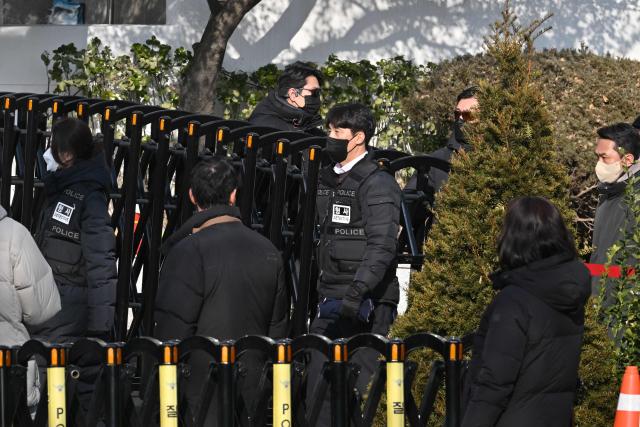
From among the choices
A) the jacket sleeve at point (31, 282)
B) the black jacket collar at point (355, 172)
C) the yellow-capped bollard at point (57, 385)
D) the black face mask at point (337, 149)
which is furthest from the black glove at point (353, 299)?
the yellow-capped bollard at point (57, 385)

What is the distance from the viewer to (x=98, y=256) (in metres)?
7.37

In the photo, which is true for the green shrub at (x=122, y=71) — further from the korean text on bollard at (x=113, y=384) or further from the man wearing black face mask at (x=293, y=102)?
the korean text on bollard at (x=113, y=384)

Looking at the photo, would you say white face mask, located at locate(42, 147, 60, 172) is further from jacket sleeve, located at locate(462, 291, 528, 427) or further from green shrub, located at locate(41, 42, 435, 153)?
green shrub, located at locate(41, 42, 435, 153)

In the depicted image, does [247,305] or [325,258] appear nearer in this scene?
[247,305]

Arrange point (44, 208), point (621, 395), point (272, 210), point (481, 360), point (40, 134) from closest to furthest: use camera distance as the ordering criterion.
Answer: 1. point (481, 360)
2. point (621, 395)
3. point (44, 208)
4. point (272, 210)
5. point (40, 134)

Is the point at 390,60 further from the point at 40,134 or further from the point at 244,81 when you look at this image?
the point at 40,134

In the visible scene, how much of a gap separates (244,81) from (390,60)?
168cm

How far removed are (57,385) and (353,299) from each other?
2.04 metres

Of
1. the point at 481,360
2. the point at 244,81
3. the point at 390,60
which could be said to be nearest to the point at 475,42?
the point at 390,60

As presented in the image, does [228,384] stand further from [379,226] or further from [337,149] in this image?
[337,149]

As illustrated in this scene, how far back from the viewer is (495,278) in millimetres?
5023

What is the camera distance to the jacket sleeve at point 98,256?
7.36 m

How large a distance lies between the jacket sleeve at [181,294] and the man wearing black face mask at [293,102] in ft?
10.7

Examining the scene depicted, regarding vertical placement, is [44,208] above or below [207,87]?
below
